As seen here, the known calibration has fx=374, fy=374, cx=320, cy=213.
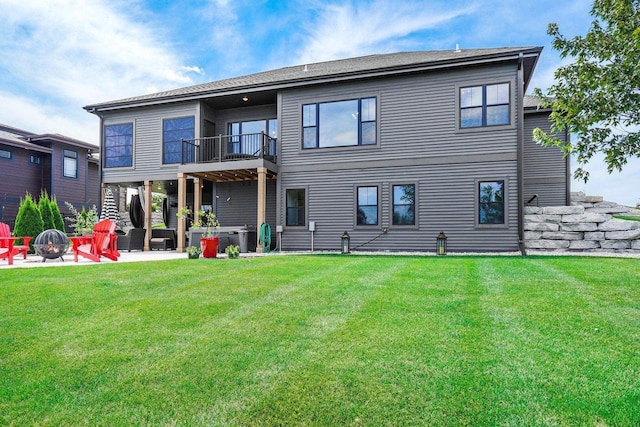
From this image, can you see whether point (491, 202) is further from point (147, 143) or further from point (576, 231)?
point (147, 143)

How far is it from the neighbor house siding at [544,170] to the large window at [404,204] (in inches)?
199

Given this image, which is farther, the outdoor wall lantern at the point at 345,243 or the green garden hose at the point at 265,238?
the green garden hose at the point at 265,238

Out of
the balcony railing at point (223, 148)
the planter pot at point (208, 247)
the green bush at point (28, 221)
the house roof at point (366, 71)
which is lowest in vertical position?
the planter pot at point (208, 247)

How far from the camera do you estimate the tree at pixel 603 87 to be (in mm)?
4176

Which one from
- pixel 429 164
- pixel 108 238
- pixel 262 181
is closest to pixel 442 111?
pixel 429 164

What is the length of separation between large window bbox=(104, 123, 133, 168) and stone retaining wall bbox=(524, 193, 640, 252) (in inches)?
588

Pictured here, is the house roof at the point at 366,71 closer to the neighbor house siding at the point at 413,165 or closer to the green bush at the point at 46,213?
the neighbor house siding at the point at 413,165

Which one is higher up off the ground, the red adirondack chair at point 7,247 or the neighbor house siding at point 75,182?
the neighbor house siding at point 75,182

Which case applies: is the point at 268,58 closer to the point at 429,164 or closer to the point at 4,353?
the point at 429,164

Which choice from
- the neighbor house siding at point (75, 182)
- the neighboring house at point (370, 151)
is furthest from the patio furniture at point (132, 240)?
the neighbor house siding at point (75, 182)

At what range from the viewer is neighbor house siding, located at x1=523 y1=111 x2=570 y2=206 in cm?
1365

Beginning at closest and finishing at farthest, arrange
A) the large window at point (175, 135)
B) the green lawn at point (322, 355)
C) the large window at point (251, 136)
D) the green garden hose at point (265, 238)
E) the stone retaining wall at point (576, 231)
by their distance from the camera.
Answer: the green lawn at point (322, 355) → the stone retaining wall at point (576, 231) → the green garden hose at point (265, 238) → the large window at point (251, 136) → the large window at point (175, 135)

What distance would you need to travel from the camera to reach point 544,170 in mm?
13883

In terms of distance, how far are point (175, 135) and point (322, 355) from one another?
13839 millimetres
